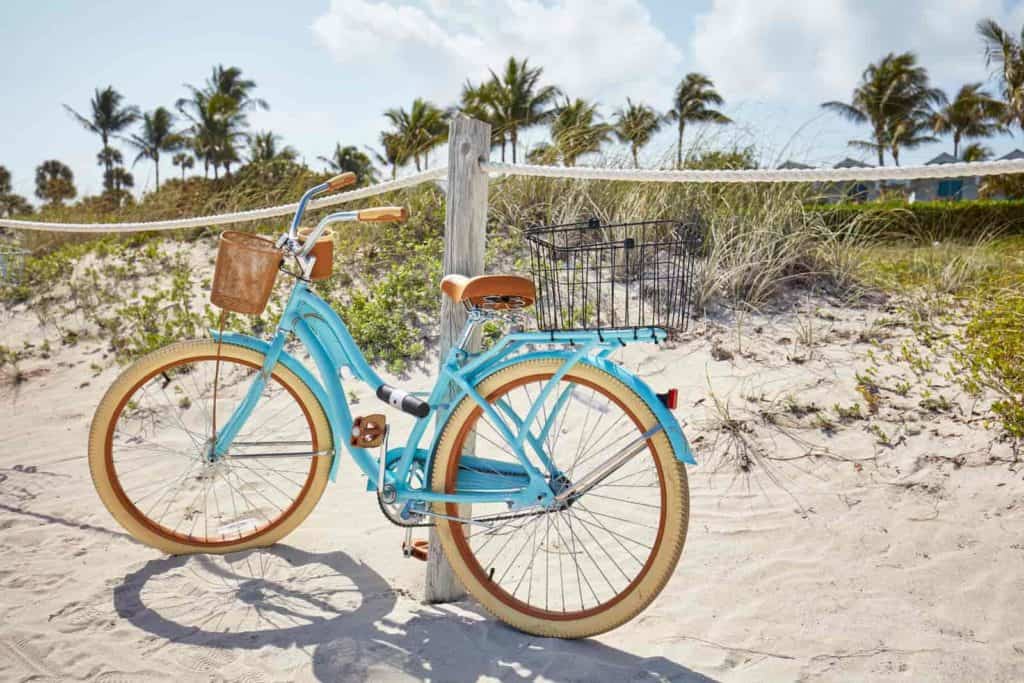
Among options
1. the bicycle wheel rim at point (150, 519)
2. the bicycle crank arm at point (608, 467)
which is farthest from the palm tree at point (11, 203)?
the bicycle crank arm at point (608, 467)

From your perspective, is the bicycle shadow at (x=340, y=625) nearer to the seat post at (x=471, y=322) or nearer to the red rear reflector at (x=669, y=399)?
the red rear reflector at (x=669, y=399)

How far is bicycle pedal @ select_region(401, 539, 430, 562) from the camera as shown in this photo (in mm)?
2638

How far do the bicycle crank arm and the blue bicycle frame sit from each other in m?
0.04

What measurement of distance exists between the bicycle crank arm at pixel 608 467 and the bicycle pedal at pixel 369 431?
2.24ft

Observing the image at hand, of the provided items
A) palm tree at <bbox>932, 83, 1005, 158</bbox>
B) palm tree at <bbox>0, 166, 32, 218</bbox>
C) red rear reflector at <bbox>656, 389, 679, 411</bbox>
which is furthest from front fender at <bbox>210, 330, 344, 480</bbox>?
palm tree at <bbox>932, 83, 1005, 158</bbox>

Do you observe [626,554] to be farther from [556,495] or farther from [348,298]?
[348,298]

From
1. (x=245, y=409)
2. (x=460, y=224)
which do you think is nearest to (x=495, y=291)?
(x=460, y=224)

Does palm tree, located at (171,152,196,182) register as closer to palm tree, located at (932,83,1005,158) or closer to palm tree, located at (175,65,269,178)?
palm tree, located at (175,65,269,178)

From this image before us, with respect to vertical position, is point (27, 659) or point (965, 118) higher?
point (965, 118)

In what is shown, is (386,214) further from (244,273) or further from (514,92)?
(514,92)

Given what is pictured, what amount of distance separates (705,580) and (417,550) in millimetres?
1149

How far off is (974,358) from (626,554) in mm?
2556

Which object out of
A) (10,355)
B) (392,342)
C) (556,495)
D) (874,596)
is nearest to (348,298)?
(392,342)

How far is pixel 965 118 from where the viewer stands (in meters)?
37.5
